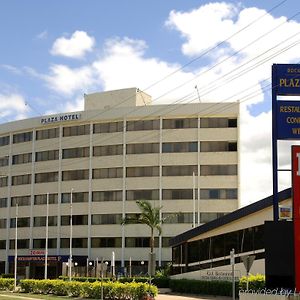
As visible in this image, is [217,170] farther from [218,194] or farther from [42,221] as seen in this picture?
[42,221]

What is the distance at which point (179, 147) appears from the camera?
82.4 metres

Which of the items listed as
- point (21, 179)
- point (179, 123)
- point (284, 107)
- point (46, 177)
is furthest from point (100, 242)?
point (284, 107)

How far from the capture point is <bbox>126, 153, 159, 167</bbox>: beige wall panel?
8275 cm

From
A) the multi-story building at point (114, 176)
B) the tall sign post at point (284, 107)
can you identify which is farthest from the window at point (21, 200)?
the tall sign post at point (284, 107)

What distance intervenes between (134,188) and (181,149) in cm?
823

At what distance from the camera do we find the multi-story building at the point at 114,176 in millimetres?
80562

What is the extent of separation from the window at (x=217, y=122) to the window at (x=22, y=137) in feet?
89.4

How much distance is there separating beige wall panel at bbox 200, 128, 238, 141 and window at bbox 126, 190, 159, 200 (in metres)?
9.61

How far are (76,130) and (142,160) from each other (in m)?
11.9

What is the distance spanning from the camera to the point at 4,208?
9356 centimetres

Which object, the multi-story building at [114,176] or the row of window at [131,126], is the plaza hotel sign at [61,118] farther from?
the row of window at [131,126]

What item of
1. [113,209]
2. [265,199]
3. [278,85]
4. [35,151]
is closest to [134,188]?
[113,209]

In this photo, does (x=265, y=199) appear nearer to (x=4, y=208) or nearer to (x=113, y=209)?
(x=113, y=209)

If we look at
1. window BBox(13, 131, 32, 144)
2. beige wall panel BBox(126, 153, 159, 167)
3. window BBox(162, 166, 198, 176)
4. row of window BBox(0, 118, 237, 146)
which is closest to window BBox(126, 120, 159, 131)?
row of window BBox(0, 118, 237, 146)
